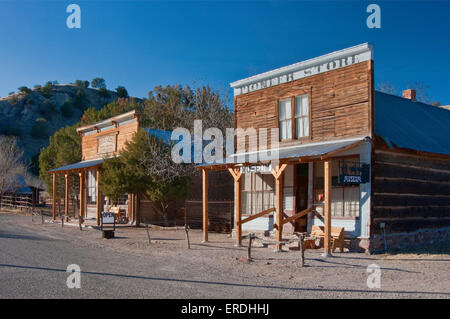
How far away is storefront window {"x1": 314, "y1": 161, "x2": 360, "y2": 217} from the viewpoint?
13.1 meters

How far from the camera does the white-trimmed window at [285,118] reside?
1538 centimetres

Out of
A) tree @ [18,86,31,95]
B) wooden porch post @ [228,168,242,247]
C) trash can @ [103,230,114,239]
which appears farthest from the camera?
tree @ [18,86,31,95]

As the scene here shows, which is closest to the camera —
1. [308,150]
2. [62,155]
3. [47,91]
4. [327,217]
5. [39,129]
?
[327,217]

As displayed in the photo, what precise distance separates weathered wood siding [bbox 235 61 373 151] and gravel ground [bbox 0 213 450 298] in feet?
12.6

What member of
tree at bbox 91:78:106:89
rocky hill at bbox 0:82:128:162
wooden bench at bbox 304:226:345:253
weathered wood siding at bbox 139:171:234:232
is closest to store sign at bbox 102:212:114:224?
weathered wood siding at bbox 139:171:234:232

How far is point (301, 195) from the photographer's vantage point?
51.0 ft

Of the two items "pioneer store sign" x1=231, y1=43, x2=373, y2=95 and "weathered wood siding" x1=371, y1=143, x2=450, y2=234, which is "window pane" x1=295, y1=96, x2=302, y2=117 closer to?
"pioneer store sign" x1=231, y1=43, x2=373, y2=95

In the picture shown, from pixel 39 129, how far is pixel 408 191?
7006cm

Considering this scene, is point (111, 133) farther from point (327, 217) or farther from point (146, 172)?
point (327, 217)

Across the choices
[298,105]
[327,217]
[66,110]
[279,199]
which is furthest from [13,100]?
[327,217]

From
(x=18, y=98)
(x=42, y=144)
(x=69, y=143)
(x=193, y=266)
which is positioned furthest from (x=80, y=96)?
(x=193, y=266)

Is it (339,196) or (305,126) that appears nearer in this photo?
(339,196)

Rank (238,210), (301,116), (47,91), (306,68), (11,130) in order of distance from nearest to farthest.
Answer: (238,210), (306,68), (301,116), (11,130), (47,91)
